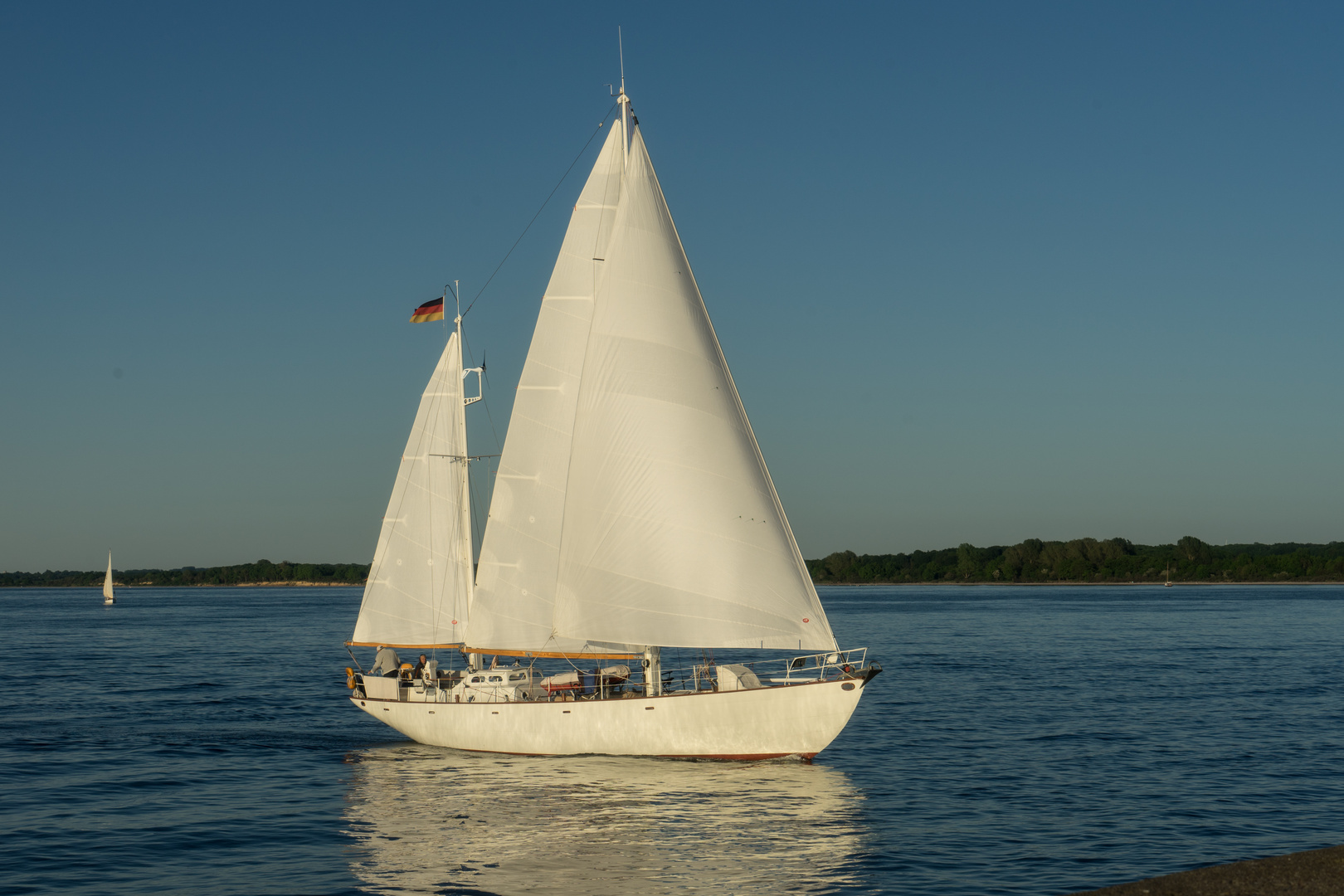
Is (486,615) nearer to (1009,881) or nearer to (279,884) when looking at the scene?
(279,884)

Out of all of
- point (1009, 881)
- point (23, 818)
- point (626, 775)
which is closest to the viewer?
point (1009, 881)

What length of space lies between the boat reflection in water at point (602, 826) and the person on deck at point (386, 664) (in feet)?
16.4

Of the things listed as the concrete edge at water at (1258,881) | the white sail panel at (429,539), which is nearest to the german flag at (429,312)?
the white sail panel at (429,539)

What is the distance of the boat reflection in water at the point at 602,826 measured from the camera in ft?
64.1

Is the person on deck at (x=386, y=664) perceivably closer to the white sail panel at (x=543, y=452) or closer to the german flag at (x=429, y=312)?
the white sail panel at (x=543, y=452)

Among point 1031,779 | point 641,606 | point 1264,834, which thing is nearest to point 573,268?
point 641,606

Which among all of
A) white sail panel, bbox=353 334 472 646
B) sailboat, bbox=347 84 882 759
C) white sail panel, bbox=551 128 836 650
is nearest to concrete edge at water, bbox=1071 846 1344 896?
sailboat, bbox=347 84 882 759

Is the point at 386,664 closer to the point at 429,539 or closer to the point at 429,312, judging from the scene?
the point at 429,539

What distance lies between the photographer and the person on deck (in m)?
36.2

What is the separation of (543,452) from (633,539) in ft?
14.4

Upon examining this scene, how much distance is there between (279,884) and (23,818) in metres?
9.40

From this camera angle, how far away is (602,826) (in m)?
23.0

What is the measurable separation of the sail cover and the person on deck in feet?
25.3

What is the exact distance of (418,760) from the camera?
32.0m
